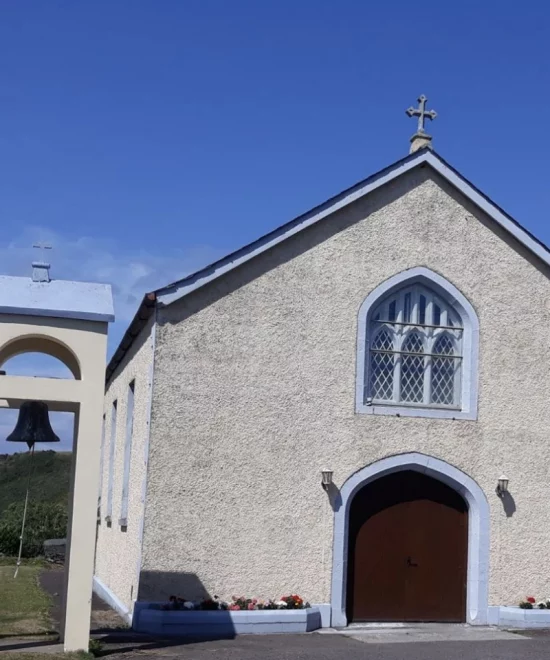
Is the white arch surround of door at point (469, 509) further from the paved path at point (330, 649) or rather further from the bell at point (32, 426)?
the bell at point (32, 426)

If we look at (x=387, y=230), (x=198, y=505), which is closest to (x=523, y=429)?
(x=387, y=230)

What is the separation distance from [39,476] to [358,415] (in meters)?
27.2

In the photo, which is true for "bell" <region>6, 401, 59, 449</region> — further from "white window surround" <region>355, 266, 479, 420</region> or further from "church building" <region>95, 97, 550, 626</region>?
"white window surround" <region>355, 266, 479, 420</region>

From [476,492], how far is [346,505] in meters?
2.12

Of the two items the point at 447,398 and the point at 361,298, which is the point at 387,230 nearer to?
the point at 361,298

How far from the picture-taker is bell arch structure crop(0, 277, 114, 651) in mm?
11375

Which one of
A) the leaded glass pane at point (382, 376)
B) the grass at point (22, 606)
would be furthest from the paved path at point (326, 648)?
the leaded glass pane at point (382, 376)

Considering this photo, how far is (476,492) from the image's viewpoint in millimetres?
14984

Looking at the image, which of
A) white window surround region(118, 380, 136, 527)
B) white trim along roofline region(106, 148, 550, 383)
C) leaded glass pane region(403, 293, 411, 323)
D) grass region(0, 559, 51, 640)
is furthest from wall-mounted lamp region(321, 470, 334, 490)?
grass region(0, 559, 51, 640)

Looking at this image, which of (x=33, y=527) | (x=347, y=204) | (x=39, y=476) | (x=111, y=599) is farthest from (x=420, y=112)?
(x=39, y=476)

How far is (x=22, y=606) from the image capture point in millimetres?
15578

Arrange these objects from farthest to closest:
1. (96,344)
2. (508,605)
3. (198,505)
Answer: (508,605)
(198,505)
(96,344)

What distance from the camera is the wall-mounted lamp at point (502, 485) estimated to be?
49.1 ft

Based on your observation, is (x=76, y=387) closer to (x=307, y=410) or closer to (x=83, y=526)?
(x=83, y=526)
